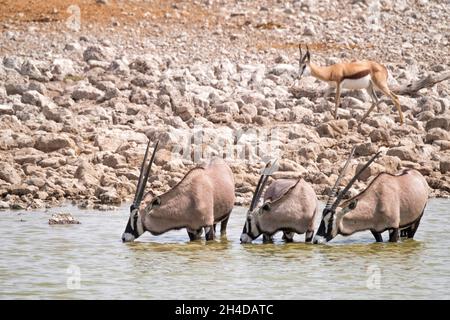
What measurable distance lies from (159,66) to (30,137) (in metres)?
5.71

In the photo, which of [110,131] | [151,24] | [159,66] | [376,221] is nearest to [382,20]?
[151,24]

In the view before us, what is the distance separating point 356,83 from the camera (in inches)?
859

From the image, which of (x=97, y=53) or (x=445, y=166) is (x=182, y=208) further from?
(x=97, y=53)

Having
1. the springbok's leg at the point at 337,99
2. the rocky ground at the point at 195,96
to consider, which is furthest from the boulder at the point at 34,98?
the springbok's leg at the point at 337,99

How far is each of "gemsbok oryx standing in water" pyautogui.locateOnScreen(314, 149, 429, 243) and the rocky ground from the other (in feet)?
10.5

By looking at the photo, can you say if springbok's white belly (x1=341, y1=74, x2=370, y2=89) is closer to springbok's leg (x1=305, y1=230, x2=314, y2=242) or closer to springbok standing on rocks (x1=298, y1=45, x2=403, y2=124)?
springbok standing on rocks (x1=298, y1=45, x2=403, y2=124)

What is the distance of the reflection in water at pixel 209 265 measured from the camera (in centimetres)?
1111

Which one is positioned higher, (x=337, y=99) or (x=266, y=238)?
(x=337, y=99)

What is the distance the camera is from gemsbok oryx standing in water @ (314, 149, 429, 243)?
13.1 m

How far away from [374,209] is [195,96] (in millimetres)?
8214

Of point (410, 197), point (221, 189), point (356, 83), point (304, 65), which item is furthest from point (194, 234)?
point (304, 65)

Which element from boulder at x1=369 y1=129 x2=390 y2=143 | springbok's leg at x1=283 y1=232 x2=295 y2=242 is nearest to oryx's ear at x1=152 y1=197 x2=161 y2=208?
springbok's leg at x1=283 y1=232 x2=295 y2=242

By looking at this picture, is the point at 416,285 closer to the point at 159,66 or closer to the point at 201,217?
the point at 201,217
